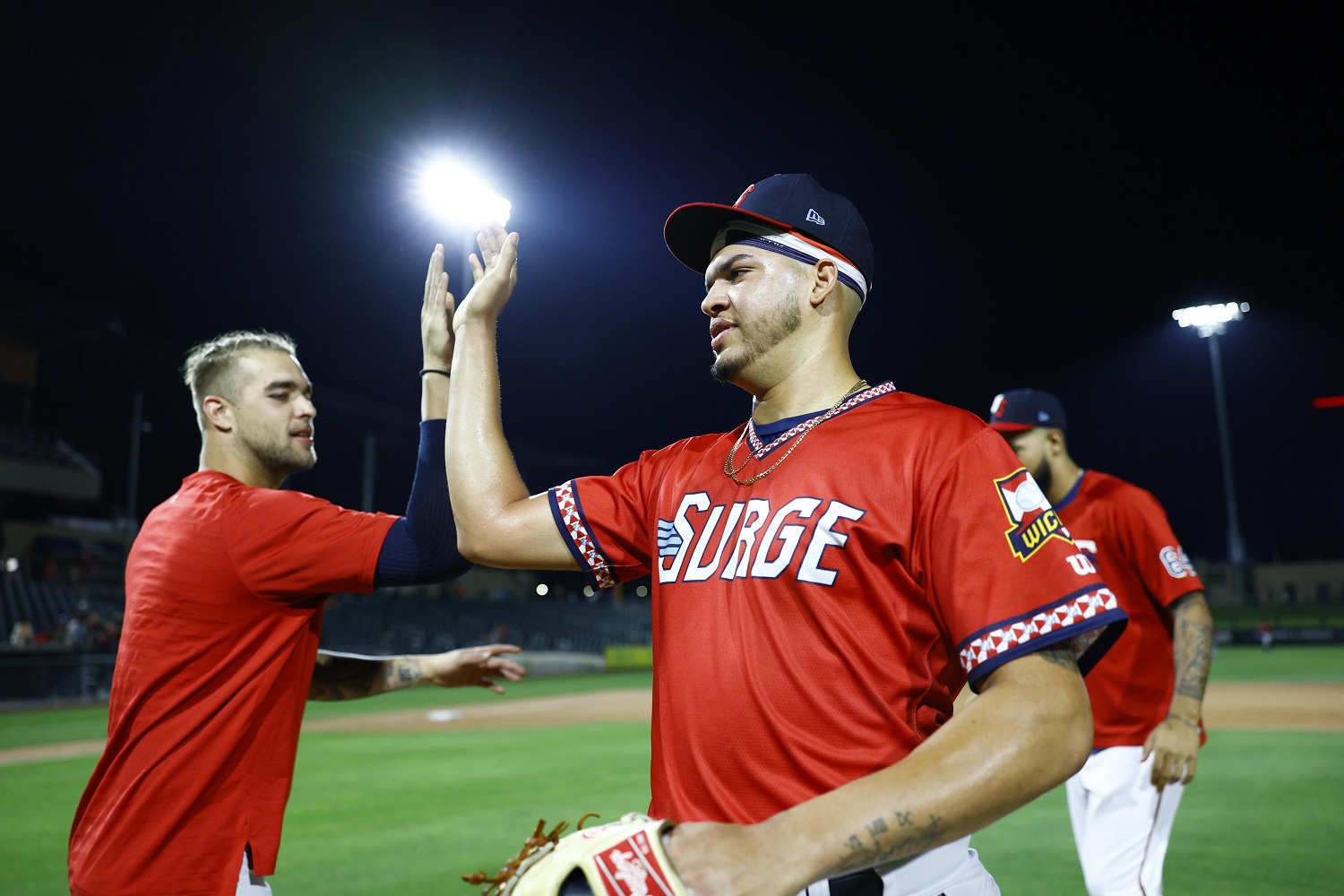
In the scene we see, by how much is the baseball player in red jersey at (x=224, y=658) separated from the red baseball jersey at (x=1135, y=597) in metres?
3.29

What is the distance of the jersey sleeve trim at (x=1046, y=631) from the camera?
5.33 feet

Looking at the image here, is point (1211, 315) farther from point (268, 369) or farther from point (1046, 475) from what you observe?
point (268, 369)

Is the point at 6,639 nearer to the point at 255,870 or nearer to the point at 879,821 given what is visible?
the point at 255,870

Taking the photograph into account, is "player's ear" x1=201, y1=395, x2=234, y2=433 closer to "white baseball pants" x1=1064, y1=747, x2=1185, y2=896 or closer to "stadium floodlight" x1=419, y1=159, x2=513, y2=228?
"white baseball pants" x1=1064, y1=747, x2=1185, y2=896

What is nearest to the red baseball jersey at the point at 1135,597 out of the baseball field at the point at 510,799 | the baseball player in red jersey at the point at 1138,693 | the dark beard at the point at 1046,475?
the baseball player in red jersey at the point at 1138,693

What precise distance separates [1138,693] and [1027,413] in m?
1.53

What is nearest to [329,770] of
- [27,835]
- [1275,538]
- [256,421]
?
[27,835]

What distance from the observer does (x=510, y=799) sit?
981 cm

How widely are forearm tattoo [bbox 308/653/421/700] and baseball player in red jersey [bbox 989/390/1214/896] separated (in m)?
2.92

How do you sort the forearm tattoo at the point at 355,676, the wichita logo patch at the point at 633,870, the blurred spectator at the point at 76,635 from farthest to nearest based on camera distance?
the blurred spectator at the point at 76,635, the forearm tattoo at the point at 355,676, the wichita logo patch at the point at 633,870

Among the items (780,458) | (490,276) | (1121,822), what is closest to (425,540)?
(490,276)

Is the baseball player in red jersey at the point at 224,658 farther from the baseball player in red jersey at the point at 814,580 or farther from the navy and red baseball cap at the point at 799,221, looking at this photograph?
the navy and red baseball cap at the point at 799,221

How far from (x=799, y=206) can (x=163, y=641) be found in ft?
7.52

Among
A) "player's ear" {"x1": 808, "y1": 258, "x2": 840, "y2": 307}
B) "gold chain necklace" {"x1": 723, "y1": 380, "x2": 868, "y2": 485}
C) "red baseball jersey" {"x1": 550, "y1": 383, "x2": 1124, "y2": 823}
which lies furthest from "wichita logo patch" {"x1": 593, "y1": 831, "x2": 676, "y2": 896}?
"player's ear" {"x1": 808, "y1": 258, "x2": 840, "y2": 307}
